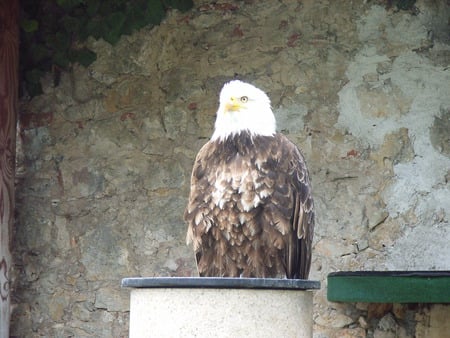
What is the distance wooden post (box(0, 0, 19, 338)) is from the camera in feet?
18.2

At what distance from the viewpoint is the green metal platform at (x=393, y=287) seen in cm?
438

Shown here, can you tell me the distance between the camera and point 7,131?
5691 mm

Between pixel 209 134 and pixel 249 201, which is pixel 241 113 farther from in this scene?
pixel 209 134

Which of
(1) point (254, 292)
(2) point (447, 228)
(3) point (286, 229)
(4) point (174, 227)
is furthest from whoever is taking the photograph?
(4) point (174, 227)

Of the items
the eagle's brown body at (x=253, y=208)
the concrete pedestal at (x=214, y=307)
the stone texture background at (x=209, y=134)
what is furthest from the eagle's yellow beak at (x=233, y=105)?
the concrete pedestal at (x=214, y=307)

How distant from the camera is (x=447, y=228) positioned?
5082mm

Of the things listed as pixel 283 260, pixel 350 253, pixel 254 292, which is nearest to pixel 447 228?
pixel 350 253

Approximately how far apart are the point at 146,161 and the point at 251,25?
3.52ft

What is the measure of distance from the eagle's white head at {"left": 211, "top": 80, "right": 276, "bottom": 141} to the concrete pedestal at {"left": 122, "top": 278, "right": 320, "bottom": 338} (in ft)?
4.11

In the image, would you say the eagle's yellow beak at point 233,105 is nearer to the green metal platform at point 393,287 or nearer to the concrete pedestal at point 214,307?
the green metal platform at point 393,287

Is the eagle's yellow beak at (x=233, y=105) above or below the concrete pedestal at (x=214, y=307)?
above

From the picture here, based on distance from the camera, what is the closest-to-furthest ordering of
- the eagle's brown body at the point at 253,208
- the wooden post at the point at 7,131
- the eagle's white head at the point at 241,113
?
1. the eagle's brown body at the point at 253,208
2. the eagle's white head at the point at 241,113
3. the wooden post at the point at 7,131

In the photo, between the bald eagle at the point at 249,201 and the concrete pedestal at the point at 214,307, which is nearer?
the concrete pedestal at the point at 214,307

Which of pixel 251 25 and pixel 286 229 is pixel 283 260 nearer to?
pixel 286 229
